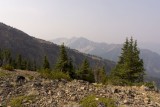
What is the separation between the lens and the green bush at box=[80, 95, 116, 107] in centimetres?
1598

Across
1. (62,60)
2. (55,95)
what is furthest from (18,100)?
(62,60)

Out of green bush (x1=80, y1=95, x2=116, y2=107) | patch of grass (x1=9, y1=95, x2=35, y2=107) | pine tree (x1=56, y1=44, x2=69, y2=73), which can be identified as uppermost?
pine tree (x1=56, y1=44, x2=69, y2=73)

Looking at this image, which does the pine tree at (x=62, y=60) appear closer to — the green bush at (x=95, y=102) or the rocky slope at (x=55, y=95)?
the rocky slope at (x=55, y=95)

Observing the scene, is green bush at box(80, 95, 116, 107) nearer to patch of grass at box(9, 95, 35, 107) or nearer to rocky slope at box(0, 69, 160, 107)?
rocky slope at box(0, 69, 160, 107)

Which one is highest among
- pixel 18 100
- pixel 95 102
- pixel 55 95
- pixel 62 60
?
pixel 62 60

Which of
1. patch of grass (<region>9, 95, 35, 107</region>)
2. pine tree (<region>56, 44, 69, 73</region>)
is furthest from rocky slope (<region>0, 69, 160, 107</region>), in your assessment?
pine tree (<region>56, 44, 69, 73</region>)

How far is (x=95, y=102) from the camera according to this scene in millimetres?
16172

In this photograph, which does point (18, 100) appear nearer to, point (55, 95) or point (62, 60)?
point (55, 95)

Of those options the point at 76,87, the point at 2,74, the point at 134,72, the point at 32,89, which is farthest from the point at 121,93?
the point at 134,72

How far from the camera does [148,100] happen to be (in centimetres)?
1722

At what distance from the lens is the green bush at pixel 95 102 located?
1598 cm

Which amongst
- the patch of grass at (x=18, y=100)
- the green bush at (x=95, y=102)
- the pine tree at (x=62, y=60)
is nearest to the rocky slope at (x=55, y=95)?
the patch of grass at (x=18, y=100)

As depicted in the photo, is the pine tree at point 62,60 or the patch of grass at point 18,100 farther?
the pine tree at point 62,60

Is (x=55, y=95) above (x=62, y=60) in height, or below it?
below
